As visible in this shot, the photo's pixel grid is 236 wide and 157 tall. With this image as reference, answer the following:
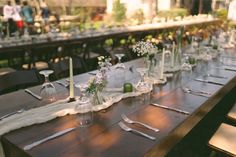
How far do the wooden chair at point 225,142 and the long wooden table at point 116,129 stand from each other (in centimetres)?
28

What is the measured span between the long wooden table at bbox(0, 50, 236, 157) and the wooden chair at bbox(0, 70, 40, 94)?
30cm

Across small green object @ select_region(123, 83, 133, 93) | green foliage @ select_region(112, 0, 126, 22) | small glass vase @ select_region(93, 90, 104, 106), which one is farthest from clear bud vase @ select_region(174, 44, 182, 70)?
green foliage @ select_region(112, 0, 126, 22)

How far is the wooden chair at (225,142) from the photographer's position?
1.83m

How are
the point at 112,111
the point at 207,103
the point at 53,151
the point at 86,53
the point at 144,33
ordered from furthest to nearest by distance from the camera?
the point at 144,33
the point at 86,53
the point at 207,103
the point at 112,111
the point at 53,151

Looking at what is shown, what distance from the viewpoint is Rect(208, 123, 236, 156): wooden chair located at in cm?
183

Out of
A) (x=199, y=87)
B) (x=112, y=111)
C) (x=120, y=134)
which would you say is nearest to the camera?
(x=120, y=134)

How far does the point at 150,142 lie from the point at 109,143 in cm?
20

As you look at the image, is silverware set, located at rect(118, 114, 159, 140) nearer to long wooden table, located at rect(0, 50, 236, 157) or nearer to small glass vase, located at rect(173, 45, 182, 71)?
long wooden table, located at rect(0, 50, 236, 157)

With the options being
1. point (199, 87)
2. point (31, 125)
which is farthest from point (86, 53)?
point (31, 125)

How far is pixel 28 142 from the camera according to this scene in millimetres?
1229

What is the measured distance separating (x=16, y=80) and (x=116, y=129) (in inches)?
49.4

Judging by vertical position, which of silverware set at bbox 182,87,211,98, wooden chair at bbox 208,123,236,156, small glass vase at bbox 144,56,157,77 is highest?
small glass vase at bbox 144,56,157,77

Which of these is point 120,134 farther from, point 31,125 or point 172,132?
point 31,125

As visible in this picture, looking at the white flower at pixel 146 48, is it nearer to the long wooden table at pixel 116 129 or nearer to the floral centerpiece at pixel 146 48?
the floral centerpiece at pixel 146 48
